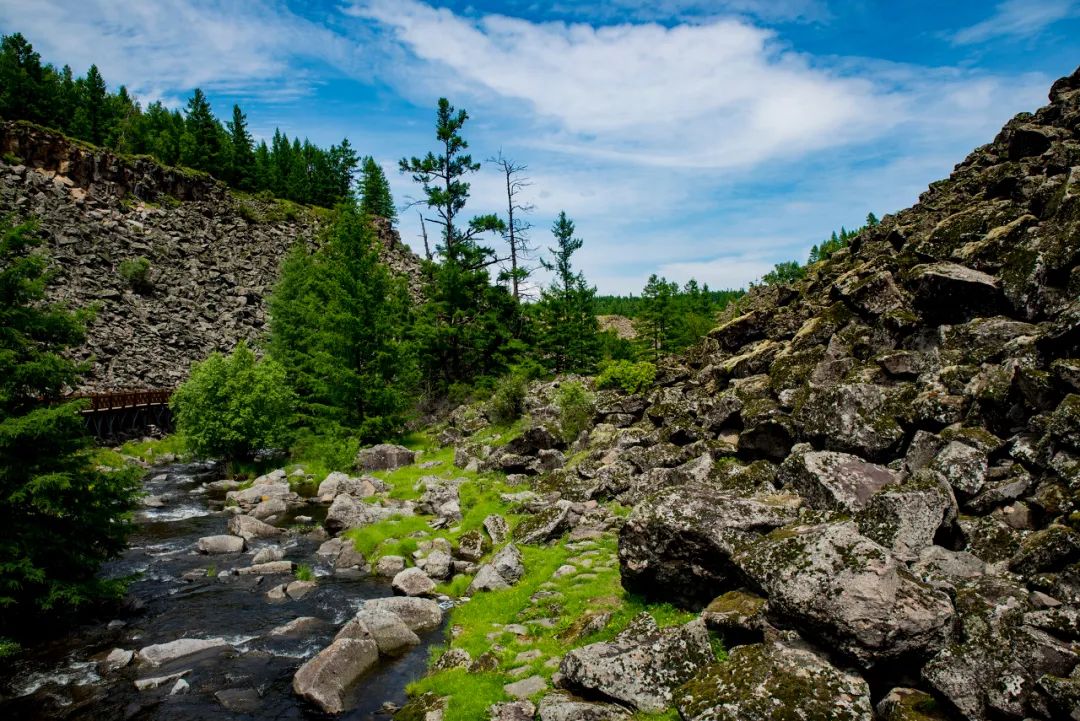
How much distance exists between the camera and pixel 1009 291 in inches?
640

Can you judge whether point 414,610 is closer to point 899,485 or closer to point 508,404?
point 899,485

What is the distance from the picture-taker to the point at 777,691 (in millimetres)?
7367

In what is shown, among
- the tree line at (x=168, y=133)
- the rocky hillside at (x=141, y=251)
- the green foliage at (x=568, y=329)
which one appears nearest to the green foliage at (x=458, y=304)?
the green foliage at (x=568, y=329)

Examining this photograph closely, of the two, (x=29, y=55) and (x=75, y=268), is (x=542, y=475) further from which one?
(x=29, y=55)

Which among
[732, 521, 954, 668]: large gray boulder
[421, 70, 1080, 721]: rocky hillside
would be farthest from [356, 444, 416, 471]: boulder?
[732, 521, 954, 668]: large gray boulder

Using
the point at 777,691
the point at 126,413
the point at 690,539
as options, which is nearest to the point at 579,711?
the point at 777,691

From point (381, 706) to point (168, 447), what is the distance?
4682 centimetres

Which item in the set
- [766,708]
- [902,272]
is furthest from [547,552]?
[902,272]

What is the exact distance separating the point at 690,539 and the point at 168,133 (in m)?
117

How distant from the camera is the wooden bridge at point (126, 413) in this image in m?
48.0

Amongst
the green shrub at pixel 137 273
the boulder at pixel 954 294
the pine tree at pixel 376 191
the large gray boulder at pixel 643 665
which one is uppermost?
the pine tree at pixel 376 191

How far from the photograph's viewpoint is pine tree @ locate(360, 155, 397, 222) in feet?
346

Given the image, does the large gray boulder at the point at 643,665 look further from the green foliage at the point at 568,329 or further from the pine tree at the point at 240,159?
the pine tree at the point at 240,159

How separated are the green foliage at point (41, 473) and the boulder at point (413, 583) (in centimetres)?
773
